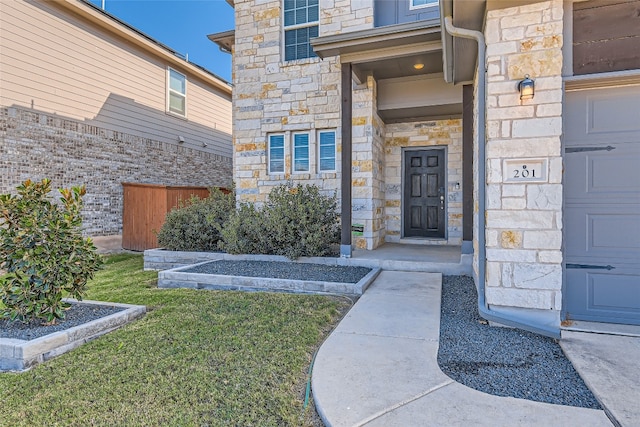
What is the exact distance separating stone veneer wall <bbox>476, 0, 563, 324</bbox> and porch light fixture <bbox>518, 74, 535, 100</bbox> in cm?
6

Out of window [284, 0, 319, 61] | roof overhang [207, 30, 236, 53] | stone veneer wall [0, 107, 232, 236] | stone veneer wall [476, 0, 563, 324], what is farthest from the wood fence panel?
stone veneer wall [476, 0, 563, 324]

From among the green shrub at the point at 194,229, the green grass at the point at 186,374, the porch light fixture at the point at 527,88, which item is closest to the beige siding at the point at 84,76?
the green shrub at the point at 194,229

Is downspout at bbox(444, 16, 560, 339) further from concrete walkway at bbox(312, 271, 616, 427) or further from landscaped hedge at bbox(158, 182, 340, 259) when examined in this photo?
landscaped hedge at bbox(158, 182, 340, 259)

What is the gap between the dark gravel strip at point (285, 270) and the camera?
509 centimetres

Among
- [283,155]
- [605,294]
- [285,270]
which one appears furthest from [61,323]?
[283,155]

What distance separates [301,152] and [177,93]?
561 cm

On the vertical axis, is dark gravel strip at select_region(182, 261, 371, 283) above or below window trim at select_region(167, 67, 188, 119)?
below

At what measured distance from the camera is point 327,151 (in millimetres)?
7473

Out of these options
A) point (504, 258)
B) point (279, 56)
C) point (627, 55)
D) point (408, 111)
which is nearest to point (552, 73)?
point (627, 55)

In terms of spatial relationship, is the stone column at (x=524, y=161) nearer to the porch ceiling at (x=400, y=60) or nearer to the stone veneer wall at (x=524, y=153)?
the stone veneer wall at (x=524, y=153)

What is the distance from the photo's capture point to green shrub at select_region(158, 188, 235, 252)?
23.0 ft

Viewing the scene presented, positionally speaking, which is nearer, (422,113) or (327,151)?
(422,113)

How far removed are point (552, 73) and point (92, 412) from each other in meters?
4.25

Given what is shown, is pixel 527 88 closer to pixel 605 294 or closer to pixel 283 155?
pixel 605 294
